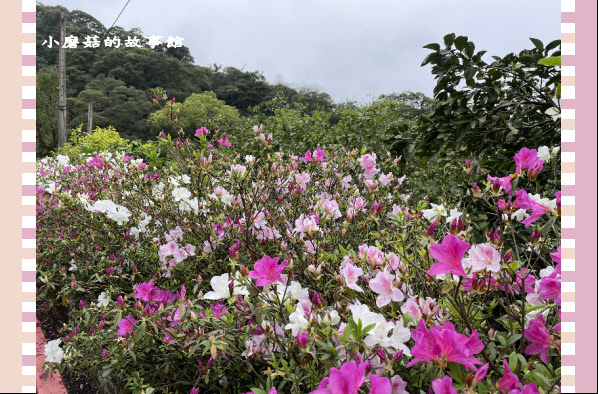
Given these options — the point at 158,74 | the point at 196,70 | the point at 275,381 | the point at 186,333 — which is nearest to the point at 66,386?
the point at 186,333

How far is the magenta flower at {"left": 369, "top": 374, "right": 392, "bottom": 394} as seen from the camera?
0.60 m

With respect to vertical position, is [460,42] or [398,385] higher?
[460,42]

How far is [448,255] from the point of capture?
663 mm

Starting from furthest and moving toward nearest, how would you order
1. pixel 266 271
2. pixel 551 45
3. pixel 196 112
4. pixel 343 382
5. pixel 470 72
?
pixel 196 112
pixel 551 45
pixel 470 72
pixel 266 271
pixel 343 382

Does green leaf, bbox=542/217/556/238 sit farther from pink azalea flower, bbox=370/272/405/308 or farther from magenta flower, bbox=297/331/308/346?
magenta flower, bbox=297/331/308/346

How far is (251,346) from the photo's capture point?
93 centimetres

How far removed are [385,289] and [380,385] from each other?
0.28m

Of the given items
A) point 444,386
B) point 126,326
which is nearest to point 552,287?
point 444,386

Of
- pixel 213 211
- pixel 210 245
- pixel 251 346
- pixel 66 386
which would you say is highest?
pixel 213 211

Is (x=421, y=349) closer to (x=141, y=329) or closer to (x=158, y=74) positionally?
(x=141, y=329)

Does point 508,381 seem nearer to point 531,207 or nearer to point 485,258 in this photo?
point 485,258
